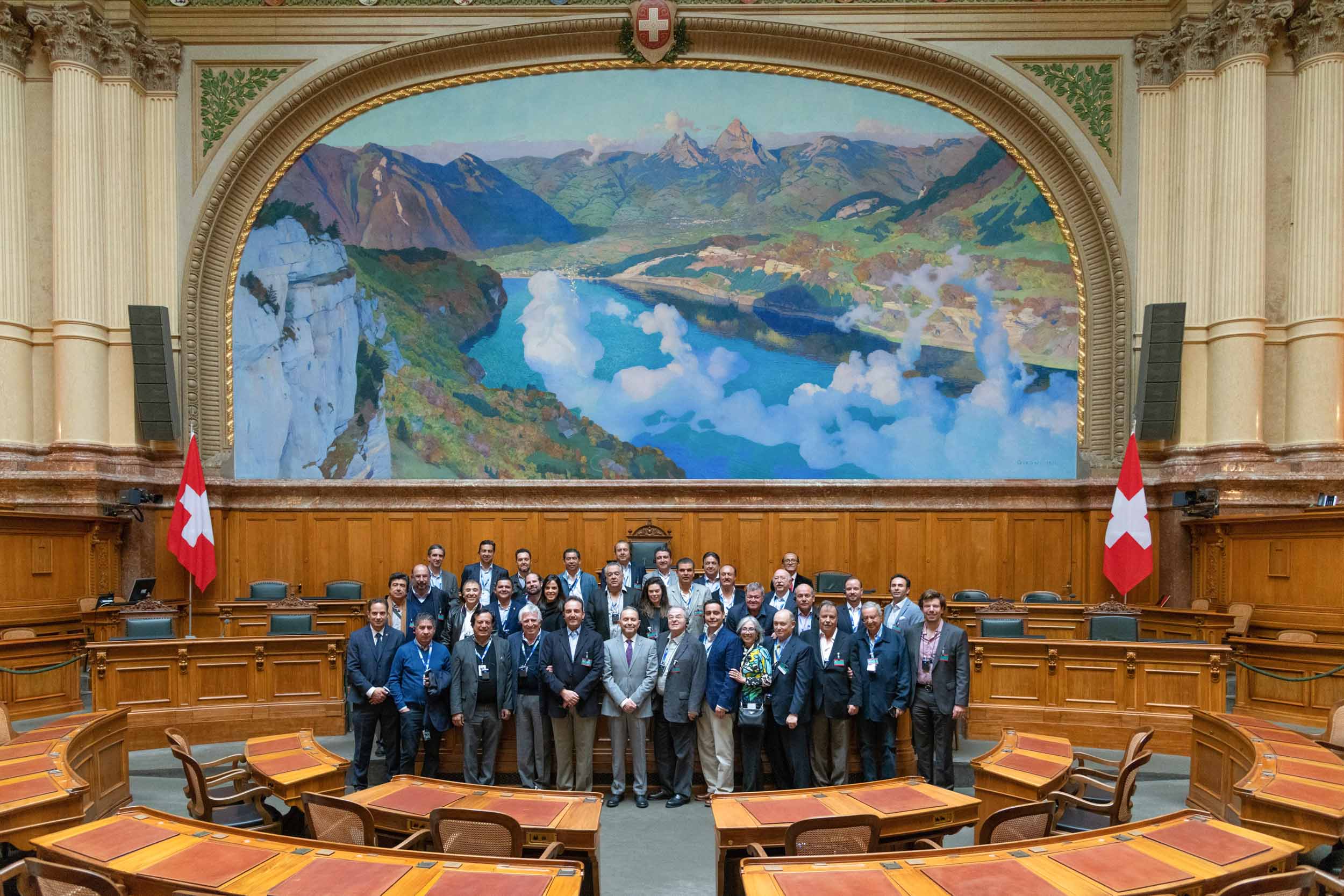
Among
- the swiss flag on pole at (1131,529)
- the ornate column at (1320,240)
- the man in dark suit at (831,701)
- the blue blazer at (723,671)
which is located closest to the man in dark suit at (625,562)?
the blue blazer at (723,671)

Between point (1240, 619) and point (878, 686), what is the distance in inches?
232

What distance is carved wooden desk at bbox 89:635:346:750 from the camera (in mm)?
8859

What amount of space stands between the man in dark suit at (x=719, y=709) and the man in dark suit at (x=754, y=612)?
0.57 metres

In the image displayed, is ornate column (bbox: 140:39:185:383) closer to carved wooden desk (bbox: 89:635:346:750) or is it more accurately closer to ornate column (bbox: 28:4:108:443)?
ornate column (bbox: 28:4:108:443)

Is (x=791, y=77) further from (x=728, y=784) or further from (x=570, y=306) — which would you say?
(x=728, y=784)

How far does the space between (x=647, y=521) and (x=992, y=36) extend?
8.48 metres

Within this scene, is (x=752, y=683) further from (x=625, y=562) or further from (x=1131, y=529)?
(x=1131, y=529)

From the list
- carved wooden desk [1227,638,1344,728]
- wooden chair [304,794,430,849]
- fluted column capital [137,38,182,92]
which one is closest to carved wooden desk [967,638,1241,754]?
carved wooden desk [1227,638,1344,728]

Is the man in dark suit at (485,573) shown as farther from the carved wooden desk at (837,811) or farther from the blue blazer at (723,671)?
the carved wooden desk at (837,811)

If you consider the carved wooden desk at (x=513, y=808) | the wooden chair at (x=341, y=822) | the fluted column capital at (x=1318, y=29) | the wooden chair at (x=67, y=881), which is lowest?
the carved wooden desk at (x=513, y=808)

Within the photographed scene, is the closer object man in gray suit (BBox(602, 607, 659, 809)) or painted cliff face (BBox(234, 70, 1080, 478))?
man in gray suit (BBox(602, 607, 659, 809))

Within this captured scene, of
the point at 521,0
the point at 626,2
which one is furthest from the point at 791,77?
the point at 521,0

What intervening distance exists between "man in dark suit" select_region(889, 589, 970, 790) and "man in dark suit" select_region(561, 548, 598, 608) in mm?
2973

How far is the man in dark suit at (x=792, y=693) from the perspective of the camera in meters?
7.53
